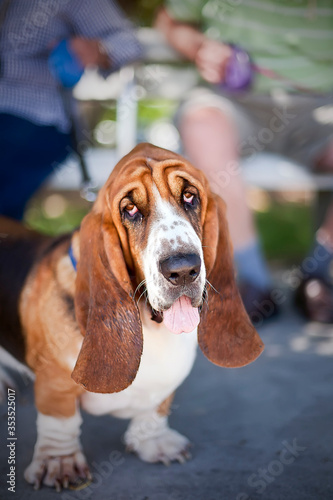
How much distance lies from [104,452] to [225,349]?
0.76 metres

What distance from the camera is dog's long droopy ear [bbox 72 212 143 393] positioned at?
6.33ft

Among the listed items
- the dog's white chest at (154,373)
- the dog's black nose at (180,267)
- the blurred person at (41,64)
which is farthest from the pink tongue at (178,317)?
the blurred person at (41,64)

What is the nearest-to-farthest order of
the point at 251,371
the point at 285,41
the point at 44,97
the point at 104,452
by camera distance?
the point at 104,452 < the point at 251,371 < the point at 44,97 < the point at 285,41

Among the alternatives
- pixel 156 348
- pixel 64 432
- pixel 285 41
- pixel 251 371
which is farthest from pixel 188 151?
pixel 64 432

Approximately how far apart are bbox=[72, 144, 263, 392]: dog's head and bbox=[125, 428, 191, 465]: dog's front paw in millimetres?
513

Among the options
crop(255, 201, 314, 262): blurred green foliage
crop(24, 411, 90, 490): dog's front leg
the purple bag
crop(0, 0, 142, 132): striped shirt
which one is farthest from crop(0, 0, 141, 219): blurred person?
crop(255, 201, 314, 262): blurred green foliage

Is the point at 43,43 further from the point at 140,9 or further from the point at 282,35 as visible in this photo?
the point at 140,9

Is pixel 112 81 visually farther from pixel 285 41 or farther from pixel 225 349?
pixel 225 349

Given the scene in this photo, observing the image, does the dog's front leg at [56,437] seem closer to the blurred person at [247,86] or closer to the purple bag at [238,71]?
the blurred person at [247,86]

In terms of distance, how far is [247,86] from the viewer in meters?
3.86

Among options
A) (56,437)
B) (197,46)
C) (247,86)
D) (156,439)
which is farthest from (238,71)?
(56,437)

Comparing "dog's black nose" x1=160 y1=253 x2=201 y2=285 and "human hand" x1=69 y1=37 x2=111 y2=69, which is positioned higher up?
"human hand" x1=69 y1=37 x2=111 y2=69

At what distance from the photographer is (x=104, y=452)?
237cm

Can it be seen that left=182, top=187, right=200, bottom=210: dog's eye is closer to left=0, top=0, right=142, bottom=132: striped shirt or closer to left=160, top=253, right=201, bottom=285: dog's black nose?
left=160, top=253, right=201, bottom=285: dog's black nose
